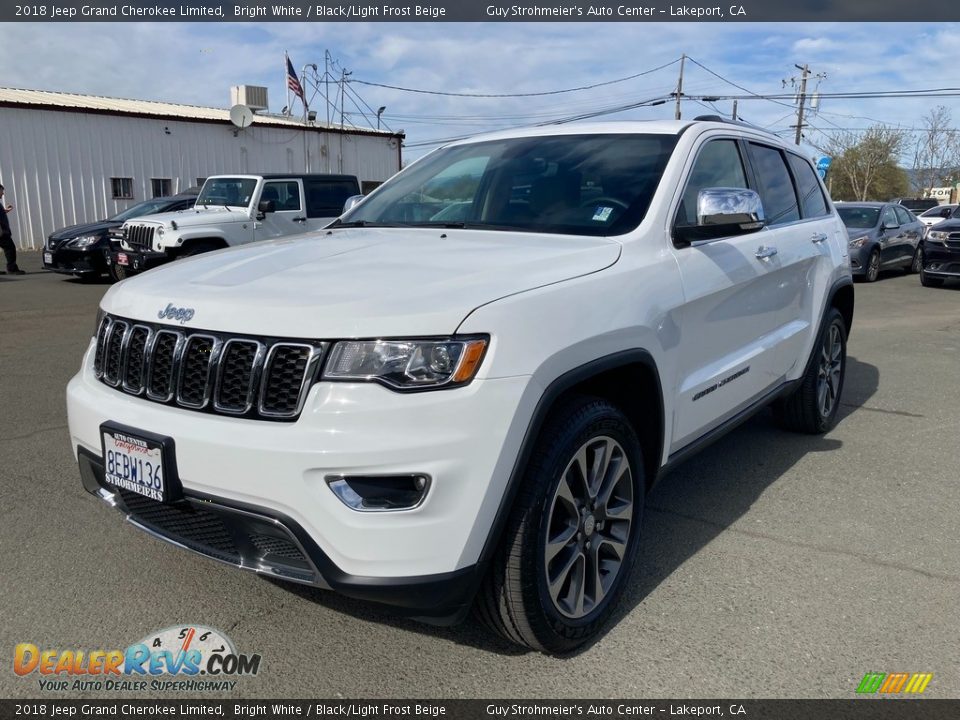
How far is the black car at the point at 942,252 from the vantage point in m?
14.7

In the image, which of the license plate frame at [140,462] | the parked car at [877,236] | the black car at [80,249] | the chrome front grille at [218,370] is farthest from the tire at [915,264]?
the license plate frame at [140,462]

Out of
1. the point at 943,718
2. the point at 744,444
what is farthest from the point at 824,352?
the point at 943,718

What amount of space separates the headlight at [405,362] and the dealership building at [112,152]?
22998 millimetres

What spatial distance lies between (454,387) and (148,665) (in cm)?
148

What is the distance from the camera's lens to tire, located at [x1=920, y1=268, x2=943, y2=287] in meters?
15.4

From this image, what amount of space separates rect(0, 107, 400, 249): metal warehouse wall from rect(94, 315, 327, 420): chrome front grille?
23.3 metres

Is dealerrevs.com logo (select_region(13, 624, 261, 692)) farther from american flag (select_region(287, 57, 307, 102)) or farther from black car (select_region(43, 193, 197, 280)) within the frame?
american flag (select_region(287, 57, 307, 102))

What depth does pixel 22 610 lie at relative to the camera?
9.73ft

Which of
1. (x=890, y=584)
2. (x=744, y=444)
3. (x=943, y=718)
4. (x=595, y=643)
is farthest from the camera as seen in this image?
(x=744, y=444)

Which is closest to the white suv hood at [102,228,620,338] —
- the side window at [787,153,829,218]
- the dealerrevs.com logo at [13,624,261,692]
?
the dealerrevs.com logo at [13,624,261,692]

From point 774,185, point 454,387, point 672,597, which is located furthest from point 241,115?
point 454,387

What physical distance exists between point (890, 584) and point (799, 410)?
1.91 m

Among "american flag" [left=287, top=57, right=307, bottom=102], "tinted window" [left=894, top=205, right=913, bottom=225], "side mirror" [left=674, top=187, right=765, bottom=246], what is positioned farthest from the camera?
"american flag" [left=287, top=57, right=307, bottom=102]

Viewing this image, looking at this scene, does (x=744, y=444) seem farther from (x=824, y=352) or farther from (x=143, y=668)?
(x=143, y=668)
